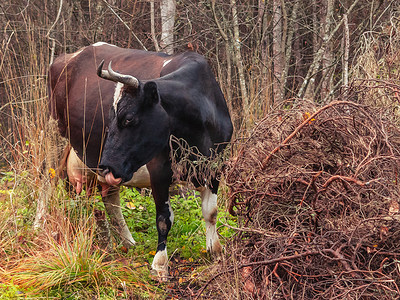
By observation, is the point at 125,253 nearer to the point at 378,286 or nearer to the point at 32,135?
the point at 32,135

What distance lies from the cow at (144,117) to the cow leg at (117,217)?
10 mm

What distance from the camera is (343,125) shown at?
3662 mm

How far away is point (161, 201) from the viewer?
480 cm

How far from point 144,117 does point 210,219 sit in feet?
4.15

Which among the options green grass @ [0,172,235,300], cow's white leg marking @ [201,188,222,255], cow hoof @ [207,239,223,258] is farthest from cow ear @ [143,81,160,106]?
cow hoof @ [207,239,223,258]

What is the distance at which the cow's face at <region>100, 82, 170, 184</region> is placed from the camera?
4.33m

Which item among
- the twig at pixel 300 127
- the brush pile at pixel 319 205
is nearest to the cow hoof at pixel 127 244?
the brush pile at pixel 319 205

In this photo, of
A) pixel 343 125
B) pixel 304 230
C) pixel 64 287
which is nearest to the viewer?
pixel 304 230

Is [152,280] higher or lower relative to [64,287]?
lower

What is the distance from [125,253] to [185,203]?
1.13 metres

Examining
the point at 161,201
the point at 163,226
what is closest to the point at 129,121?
the point at 161,201

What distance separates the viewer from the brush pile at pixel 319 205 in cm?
317

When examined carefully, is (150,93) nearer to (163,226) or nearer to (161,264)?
(163,226)

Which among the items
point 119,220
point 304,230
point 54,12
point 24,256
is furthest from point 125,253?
point 54,12
